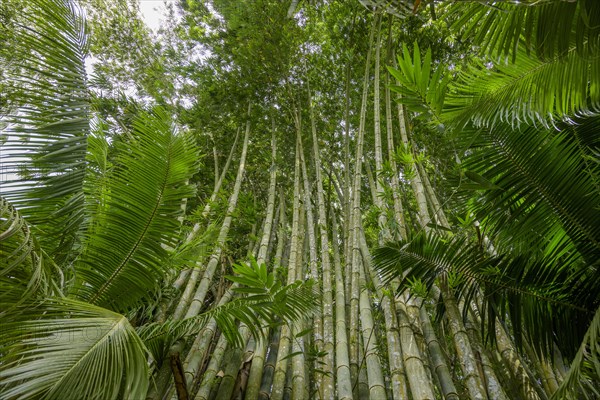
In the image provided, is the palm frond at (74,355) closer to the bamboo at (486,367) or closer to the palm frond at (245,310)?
the palm frond at (245,310)

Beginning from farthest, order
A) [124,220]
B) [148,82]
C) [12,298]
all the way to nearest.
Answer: [148,82], [124,220], [12,298]

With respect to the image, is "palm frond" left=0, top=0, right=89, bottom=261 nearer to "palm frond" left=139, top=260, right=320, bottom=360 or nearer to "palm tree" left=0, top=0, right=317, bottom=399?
"palm tree" left=0, top=0, right=317, bottom=399

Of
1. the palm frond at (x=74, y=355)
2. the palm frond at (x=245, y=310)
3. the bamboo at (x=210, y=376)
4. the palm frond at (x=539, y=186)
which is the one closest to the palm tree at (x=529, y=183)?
the palm frond at (x=539, y=186)

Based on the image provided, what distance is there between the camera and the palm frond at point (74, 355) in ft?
3.64

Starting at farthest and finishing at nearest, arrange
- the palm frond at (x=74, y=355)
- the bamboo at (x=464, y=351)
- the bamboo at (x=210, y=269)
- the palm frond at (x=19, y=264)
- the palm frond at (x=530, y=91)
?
the bamboo at (x=210, y=269) < the bamboo at (x=464, y=351) < the palm frond at (x=530, y=91) < the palm frond at (x=19, y=264) < the palm frond at (x=74, y=355)

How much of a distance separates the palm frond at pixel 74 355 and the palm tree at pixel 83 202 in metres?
0.01

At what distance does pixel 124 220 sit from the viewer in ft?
6.62

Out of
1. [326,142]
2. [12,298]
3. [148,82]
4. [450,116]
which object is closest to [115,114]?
[148,82]

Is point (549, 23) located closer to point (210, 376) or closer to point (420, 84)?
point (420, 84)

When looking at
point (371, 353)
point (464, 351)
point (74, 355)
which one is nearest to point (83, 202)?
point (74, 355)

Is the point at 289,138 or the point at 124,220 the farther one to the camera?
the point at 289,138

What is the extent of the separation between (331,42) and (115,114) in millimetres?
3192

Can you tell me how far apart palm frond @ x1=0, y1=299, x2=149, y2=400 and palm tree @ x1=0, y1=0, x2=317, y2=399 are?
0.04 feet

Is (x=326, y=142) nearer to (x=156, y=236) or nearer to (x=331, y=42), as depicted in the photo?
(x=331, y=42)
